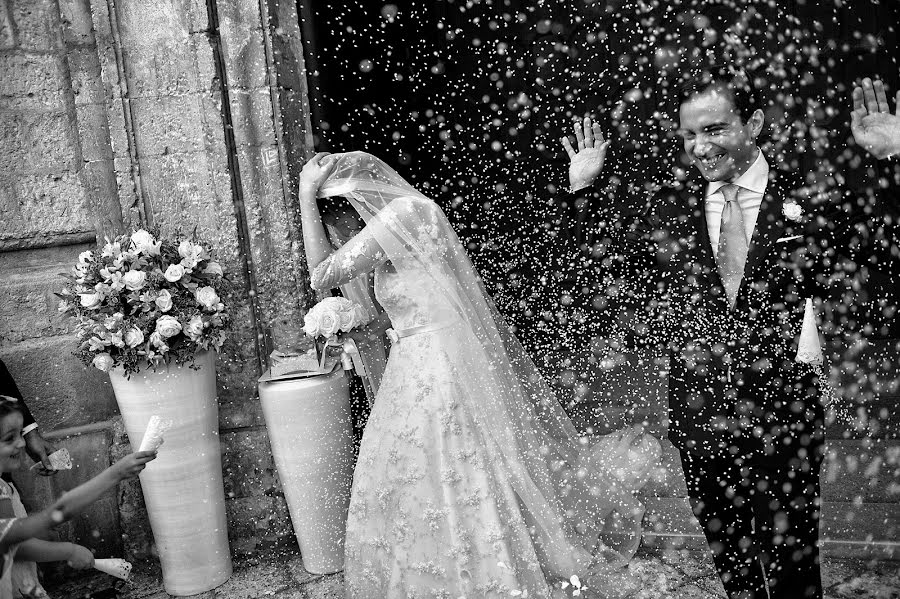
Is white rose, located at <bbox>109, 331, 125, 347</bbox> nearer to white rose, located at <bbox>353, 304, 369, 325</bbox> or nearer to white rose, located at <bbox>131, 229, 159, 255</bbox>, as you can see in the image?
white rose, located at <bbox>131, 229, 159, 255</bbox>

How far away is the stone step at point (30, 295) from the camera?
3.95 m

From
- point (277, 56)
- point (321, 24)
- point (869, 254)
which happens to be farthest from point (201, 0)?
point (869, 254)

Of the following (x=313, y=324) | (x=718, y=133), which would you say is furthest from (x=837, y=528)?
(x=313, y=324)

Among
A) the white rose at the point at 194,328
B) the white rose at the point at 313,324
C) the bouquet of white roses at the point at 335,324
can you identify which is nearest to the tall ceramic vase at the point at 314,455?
the bouquet of white roses at the point at 335,324

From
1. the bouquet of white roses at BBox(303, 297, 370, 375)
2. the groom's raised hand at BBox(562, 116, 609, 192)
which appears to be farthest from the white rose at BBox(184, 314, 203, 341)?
the groom's raised hand at BBox(562, 116, 609, 192)

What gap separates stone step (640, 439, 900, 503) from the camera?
363 cm

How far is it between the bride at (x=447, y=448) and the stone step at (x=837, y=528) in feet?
0.78

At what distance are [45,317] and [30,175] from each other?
727mm

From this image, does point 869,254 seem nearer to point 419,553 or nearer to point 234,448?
point 419,553

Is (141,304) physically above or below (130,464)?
above

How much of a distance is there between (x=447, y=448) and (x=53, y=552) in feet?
4.77

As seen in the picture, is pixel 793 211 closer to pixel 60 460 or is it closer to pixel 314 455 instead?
pixel 314 455

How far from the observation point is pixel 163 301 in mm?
3381

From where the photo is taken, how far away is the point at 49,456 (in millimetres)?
3561
